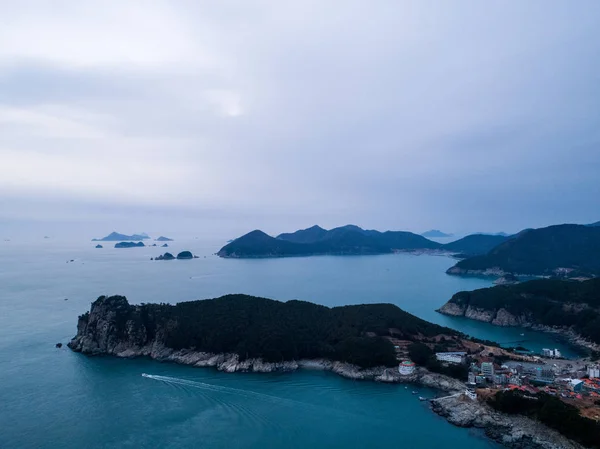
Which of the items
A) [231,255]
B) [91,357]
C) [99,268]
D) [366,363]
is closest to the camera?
[366,363]

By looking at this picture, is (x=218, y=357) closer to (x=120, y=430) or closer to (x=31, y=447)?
(x=120, y=430)

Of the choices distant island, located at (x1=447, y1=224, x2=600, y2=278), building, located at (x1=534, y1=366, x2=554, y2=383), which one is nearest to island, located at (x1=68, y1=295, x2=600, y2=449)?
building, located at (x1=534, y1=366, x2=554, y2=383)

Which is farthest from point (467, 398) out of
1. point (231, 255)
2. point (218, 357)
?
point (231, 255)

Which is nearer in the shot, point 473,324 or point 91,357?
point 91,357

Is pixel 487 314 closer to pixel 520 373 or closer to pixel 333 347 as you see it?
pixel 520 373

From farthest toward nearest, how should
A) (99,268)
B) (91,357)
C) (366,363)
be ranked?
(99,268) → (91,357) → (366,363)

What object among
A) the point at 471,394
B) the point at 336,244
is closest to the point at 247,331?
the point at 471,394

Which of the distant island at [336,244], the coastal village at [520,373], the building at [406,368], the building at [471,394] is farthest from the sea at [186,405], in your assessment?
the distant island at [336,244]
